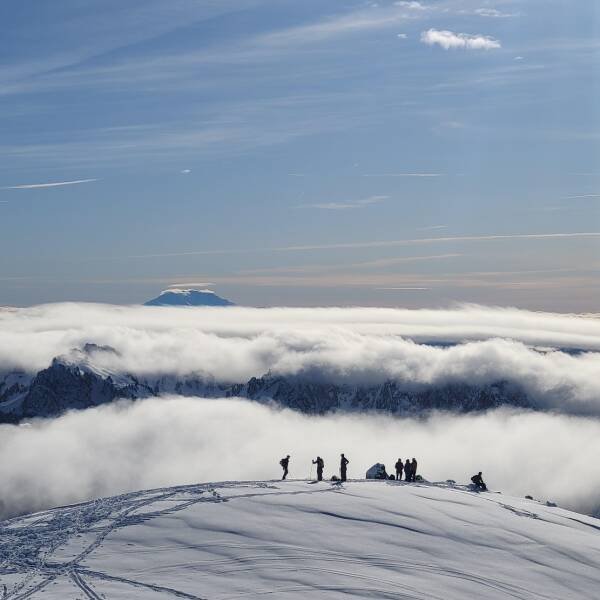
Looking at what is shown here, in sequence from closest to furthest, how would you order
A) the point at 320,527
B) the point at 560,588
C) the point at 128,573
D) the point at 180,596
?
the point at 180,596 < the point at 128,573 < the point at 560,588 < the point at 320,527

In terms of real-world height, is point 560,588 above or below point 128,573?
below

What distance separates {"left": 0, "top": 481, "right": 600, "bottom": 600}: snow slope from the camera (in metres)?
35.2

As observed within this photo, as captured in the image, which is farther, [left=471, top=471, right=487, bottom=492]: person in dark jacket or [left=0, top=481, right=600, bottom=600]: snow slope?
[left=471, top=471, right=487, bottom=492]: person in dark jacket

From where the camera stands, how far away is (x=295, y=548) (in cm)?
3997

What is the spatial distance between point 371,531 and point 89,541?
Answer: 54.3 ft

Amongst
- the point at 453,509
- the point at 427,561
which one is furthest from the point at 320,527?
the point at 453,509

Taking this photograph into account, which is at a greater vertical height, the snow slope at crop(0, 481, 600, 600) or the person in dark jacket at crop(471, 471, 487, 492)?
the snow slope at crop(0, 481, 600, 600)

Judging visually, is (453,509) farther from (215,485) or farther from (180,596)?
(180,596)

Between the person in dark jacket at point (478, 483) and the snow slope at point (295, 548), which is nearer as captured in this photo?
the snow slope at point (295, 548)

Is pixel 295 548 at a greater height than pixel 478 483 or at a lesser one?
greater

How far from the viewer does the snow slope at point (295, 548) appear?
3516 cm

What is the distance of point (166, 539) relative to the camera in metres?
40.7

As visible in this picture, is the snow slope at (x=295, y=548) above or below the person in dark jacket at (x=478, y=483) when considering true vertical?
above

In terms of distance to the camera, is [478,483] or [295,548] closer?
[295,548]
